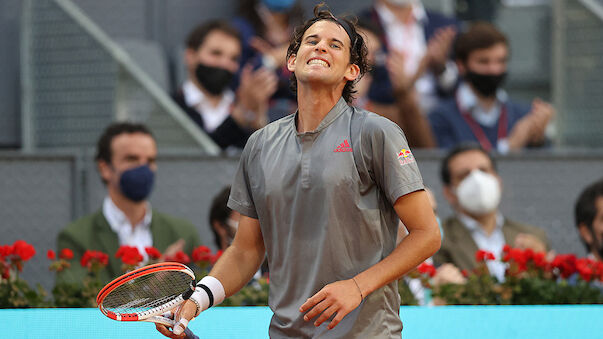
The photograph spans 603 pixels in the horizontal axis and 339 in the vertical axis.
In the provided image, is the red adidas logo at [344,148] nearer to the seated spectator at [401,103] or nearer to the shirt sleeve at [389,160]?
the shirt sleeve at [389,160]

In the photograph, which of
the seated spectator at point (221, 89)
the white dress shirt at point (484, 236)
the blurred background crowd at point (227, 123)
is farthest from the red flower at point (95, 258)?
the seated spectator at point (221, 89)

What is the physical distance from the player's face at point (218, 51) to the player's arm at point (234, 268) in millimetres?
4139

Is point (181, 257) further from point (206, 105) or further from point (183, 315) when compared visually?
point (206, 105)

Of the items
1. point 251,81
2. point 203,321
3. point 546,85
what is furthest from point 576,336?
point 546,85

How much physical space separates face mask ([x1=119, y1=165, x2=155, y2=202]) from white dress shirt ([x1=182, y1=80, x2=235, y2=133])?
1.32 meters

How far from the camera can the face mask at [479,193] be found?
5750 millimetres

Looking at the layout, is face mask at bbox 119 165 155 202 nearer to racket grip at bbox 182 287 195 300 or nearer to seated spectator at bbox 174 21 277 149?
seated spectator at bbox 174 21 277 149

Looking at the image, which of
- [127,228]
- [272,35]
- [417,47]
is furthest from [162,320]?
[417,47]

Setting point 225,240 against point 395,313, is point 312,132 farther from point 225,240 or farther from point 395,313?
point 225,240

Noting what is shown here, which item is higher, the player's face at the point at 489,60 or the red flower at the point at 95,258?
the player's face at the point at 489,60

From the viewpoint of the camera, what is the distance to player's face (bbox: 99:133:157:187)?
18.3ft

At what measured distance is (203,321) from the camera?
3477 millimetres

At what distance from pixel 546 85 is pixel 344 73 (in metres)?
6.49

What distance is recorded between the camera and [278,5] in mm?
7480
